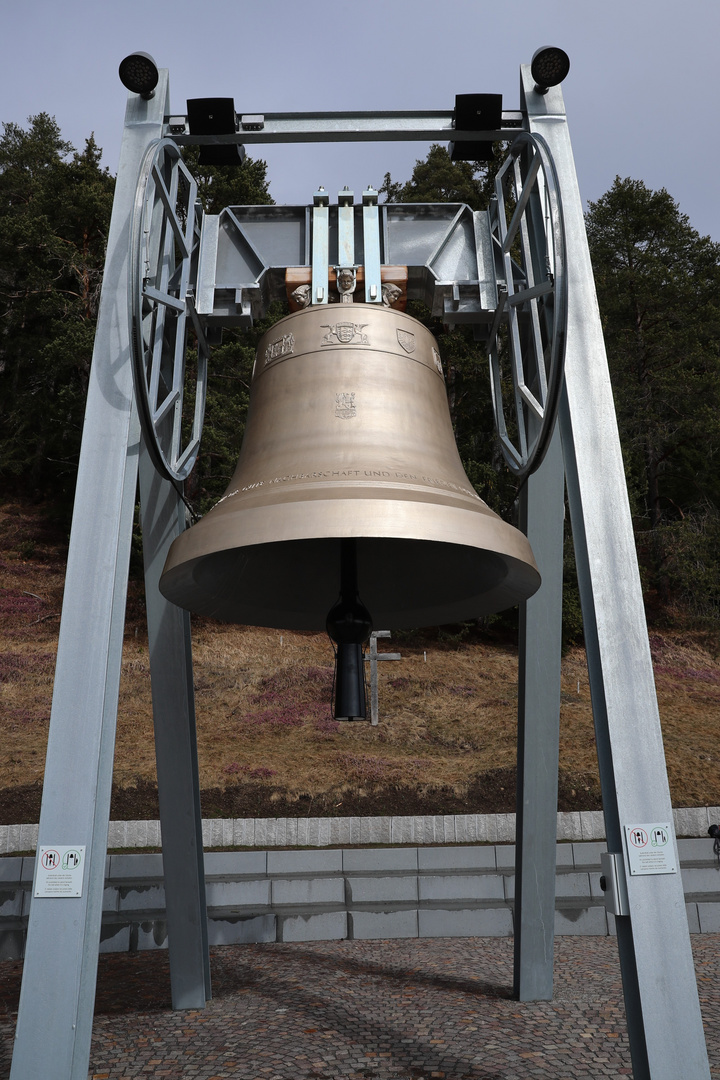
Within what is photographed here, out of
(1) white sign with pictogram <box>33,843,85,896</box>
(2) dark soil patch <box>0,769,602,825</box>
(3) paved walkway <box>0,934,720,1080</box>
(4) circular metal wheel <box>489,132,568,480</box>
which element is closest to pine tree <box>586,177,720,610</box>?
(2) dark soil patch <box>0,769,602,825</box>

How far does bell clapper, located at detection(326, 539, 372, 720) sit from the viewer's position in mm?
3080

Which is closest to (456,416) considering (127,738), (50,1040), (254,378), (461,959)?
(127,738)

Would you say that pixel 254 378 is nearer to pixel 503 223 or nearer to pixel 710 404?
pixel 503 223

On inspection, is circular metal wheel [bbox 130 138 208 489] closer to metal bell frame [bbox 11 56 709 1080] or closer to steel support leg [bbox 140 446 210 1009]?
metal bell frame [bbox 11 56 709 1080]

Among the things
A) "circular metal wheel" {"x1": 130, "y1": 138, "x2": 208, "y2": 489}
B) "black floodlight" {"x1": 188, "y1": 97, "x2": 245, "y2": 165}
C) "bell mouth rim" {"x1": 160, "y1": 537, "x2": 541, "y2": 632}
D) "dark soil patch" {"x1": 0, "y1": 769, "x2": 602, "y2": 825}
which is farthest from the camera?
"dark soil patch" {"x1": 0, "y1": 769, "x2": 602, "y2": 825}

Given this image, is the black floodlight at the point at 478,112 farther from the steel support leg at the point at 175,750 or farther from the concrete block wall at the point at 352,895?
the concrete block wall at the point at 352,895

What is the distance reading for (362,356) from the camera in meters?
3.35

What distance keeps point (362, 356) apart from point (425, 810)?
996 centimetres

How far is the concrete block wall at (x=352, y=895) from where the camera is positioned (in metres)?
7.01

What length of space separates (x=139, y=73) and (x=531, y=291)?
1920mm

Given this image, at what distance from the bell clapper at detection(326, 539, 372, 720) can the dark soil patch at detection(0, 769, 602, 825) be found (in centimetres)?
899

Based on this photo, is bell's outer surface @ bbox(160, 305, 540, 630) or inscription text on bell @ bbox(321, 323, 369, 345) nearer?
bell's outer surface @ bbox(160, 305, 540, 630)

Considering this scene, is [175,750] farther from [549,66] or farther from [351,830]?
[351,830]

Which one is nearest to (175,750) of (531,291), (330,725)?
(531,291)
